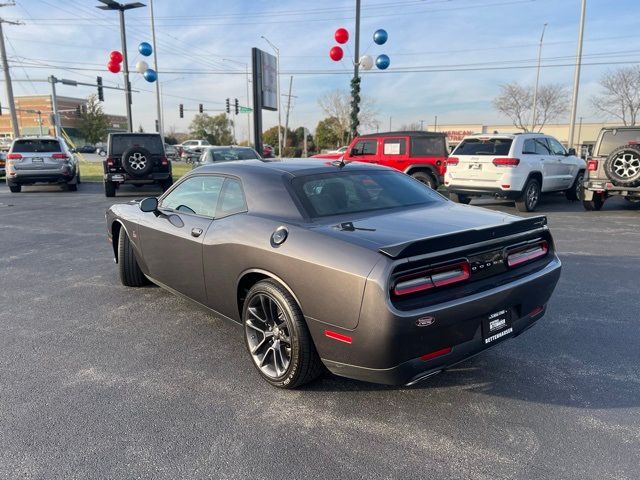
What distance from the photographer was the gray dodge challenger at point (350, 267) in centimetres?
249

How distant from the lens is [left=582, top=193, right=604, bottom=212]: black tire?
35.6 feet

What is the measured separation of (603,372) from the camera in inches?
129

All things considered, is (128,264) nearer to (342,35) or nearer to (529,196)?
(529,196)

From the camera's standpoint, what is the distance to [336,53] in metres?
17.2

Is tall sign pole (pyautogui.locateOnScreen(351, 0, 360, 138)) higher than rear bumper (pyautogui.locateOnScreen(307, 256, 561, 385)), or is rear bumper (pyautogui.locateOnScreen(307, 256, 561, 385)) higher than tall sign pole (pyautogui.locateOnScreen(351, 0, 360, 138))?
tall sign pole (pyautogui.locateOnScreen(351, 0, 360, 138))

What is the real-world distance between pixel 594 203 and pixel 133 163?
12231 mm

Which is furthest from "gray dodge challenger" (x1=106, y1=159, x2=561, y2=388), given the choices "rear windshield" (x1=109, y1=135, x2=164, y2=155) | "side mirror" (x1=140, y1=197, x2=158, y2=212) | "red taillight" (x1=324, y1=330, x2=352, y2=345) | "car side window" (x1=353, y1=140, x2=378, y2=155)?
"rear windshield" (x1=109, y1=135, x2=164, y2=155)

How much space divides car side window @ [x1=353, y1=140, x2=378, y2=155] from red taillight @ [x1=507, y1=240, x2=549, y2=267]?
10.3 meters

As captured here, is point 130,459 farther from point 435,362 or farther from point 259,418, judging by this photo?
point 435,362

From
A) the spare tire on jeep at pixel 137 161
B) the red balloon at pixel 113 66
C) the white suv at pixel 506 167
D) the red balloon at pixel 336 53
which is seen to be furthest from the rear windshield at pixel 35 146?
the white suv at pixel 506 167

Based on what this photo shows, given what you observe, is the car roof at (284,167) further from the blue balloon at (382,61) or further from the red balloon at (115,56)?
the red balloon at (115,56)

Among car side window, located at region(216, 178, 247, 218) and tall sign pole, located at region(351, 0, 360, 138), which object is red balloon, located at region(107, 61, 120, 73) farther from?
car side window, located at region(216, 178, 247, 218)

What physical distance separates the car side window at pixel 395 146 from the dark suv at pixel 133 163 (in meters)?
6.52

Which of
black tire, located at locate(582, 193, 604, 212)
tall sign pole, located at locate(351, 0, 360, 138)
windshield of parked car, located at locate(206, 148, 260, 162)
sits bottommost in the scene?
black tire, located at locate(582, 193, 604, 212)
